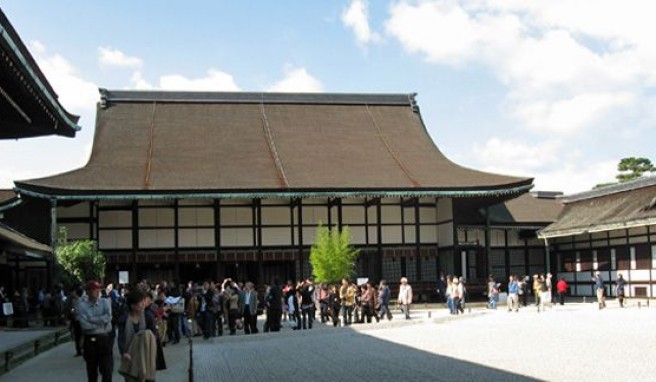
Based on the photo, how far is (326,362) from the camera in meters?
Result: 15.3

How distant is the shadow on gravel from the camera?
42.5 feet

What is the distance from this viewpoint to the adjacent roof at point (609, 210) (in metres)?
33.5

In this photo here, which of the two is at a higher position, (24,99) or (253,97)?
(253,97)

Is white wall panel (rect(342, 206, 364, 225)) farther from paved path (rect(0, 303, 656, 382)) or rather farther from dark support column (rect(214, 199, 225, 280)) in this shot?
paved path (rect(0, 303, 656, 382))

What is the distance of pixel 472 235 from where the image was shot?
131 feet

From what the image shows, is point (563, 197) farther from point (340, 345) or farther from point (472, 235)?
point (340, 345)

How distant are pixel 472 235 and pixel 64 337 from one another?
22.3 m

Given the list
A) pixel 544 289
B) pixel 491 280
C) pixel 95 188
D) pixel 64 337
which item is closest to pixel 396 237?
pixel 491 280

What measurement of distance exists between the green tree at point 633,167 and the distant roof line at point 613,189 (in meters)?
22.0

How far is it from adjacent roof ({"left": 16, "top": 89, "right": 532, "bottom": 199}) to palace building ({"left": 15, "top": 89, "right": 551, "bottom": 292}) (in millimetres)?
85

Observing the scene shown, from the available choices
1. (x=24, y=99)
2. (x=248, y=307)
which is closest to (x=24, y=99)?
(x=24, y=99)

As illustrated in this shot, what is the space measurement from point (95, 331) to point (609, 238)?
3045 centimetres

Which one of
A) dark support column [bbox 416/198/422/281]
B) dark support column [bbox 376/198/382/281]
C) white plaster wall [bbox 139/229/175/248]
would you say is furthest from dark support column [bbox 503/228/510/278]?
white plaster wall [bbox 139/229/175/248]

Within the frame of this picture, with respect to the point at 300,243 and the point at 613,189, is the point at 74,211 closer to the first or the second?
the point at 300,243
